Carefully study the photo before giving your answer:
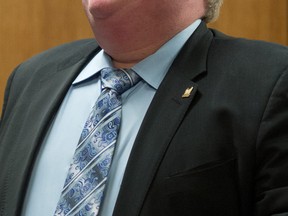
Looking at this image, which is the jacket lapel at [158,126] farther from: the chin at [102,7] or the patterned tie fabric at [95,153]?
the chin at [102,7]

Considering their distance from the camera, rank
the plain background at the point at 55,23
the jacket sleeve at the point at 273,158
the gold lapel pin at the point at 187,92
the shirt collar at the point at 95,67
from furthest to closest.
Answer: the plain background at the point at 55,23 → the shirt collar at the point at 95,67 → the gold lapel pin at the point at 187,92 → the jacket sleeve at the point at 273,158

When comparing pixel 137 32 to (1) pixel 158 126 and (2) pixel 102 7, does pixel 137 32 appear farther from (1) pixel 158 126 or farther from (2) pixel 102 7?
(1) pixel 158 126

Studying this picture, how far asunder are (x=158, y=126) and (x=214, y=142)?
0.35 feet

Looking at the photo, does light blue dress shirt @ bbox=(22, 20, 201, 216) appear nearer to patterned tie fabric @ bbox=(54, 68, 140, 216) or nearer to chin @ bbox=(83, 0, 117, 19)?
patterned tie fabric @ bbox=(54, 68, 140, 216)

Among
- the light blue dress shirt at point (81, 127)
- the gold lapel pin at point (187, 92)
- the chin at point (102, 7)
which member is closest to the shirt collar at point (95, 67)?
the light blue dress shirt at point (81, 127)

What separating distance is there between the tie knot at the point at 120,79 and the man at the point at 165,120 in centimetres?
1

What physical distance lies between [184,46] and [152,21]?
0.08 meters

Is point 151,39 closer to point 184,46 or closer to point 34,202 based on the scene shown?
point 184,46

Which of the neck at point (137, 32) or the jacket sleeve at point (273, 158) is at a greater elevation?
the neck at point (137, 32)

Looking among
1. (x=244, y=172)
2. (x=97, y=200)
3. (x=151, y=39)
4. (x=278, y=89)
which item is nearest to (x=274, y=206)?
(x=244, y=172)

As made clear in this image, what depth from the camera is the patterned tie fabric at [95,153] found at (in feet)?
3.16

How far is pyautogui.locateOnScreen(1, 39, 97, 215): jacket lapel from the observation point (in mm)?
1062

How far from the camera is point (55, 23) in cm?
168

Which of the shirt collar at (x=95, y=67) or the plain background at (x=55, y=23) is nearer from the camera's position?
the shirt collar at (x=95, y=67)
